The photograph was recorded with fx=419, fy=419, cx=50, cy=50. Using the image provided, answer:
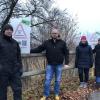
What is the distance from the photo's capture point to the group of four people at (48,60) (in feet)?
27.8

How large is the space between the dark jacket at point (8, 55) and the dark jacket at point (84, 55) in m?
4.85

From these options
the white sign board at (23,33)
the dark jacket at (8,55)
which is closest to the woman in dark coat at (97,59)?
the white sign board at (23,33)

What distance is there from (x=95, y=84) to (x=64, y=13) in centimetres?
3376

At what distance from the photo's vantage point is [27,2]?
48156mm

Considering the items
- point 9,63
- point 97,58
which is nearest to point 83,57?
point 97,58

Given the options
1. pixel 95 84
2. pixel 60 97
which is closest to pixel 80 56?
pixel 95 84

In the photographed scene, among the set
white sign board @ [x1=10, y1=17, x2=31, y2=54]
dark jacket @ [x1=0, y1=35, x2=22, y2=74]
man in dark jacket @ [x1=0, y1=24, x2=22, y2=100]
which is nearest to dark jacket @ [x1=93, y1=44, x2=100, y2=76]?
white sign board @ [x1=10, y1=17, x2=31, y2=54]

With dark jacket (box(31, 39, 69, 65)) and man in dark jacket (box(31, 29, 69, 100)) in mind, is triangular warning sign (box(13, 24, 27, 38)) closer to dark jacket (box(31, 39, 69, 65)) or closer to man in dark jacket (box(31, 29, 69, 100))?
man in dark jacket (box(31, 29, 69, 100))

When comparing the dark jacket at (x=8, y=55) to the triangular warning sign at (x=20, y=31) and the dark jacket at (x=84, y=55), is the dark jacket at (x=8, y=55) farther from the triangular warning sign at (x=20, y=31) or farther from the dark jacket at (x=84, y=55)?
the dark jacket at (x=84, y=55)

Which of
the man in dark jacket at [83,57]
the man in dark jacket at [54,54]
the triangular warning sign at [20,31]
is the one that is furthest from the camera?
the man in dark jacket at [83,57]

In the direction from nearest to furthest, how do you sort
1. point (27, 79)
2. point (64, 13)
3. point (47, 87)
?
1. point (47, 87)
2. point (27, 79)
3. point (64, 13)

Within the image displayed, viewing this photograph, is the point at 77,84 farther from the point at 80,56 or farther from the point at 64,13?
the point at 64,13

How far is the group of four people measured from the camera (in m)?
8.47

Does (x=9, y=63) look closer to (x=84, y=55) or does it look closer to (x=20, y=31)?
(x=20, y=31)
